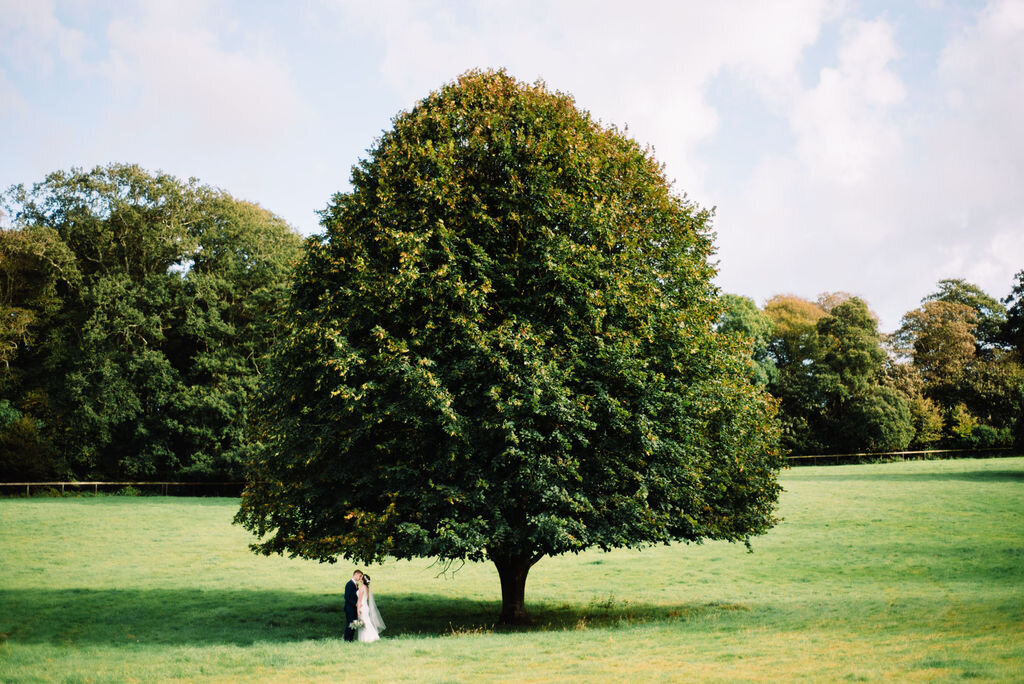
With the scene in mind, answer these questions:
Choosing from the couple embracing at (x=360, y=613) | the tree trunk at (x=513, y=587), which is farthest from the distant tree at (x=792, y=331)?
the couple embracing at (x=360, y=613)

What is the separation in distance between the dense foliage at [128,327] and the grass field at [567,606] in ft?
41.9

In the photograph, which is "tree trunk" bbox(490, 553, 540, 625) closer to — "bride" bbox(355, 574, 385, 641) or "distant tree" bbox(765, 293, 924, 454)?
"bride" bbox(355, 574, 385, 641)

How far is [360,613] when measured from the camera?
1938cm

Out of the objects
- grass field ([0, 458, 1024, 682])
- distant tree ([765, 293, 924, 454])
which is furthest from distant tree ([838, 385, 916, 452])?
grass field ([0, 458, 1024, 682])

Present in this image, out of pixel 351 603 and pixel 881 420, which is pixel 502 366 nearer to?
pixel 351 603

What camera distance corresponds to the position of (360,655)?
16844 mm

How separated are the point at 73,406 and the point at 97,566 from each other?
1366 inches

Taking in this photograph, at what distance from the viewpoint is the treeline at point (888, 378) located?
86438 mm

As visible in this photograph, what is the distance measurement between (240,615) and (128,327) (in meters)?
44.0

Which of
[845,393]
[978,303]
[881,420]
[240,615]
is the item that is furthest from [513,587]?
[978,303]

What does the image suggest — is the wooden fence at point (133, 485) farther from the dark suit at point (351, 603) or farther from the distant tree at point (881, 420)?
the distant tree at point (881, 420)

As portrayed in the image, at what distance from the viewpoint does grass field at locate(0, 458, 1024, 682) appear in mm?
14320

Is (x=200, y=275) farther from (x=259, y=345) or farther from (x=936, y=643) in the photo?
(x=936, y=643)

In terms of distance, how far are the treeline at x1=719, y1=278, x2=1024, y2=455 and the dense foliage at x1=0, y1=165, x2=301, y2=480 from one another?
1882 inches
